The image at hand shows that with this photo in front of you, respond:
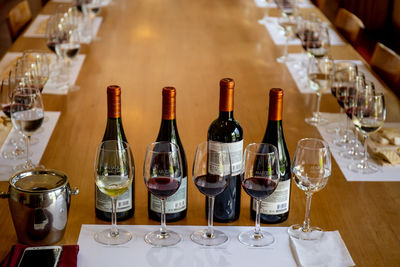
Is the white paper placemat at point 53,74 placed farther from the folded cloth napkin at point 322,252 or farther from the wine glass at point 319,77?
the folded cloth napkin at point 322,252

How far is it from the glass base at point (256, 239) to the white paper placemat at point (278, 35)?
1.87 meters

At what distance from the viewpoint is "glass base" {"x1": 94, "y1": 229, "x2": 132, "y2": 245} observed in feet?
4.52

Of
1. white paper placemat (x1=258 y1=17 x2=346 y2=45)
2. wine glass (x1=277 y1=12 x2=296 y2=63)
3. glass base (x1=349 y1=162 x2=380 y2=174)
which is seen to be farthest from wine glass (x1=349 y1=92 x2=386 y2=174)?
white paper placemat (x1=258 y1=17 x2=346 y2=45)

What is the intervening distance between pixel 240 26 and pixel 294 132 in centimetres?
146

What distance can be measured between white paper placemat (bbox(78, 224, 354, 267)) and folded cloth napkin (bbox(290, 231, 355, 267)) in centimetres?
1

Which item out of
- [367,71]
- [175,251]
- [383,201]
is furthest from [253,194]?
[367,71]

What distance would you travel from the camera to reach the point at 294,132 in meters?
2.10

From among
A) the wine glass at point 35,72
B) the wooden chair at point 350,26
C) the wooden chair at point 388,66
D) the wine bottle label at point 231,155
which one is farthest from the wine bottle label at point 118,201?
the wooden chair at point 350,26

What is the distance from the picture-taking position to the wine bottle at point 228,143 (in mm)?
1341

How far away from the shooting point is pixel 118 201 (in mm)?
1445

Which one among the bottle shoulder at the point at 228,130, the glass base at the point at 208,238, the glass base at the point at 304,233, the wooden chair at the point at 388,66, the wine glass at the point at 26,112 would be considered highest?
the bottle shoulder at the point at 228,130

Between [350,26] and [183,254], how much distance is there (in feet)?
8.20

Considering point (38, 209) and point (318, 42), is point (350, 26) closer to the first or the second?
point (318, 42)

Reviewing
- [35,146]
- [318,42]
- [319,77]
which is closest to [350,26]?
[318,42]
